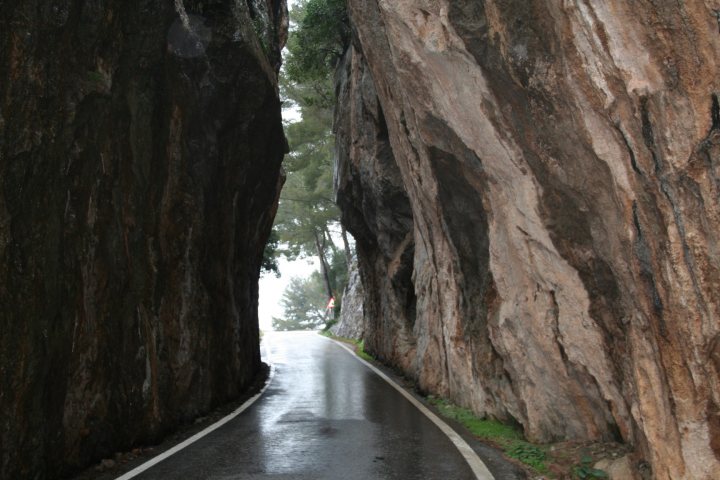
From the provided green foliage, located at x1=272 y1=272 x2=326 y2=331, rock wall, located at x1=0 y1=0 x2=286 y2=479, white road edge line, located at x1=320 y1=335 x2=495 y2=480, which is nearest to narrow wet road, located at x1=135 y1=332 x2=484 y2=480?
white road edge line, located at x1=320 y1=335 x2=495 y2=480

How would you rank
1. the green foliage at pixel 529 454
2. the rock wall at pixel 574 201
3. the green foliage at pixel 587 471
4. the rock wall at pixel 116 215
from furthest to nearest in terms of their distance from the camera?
the green foliage at pixel 529 454
the green foliage at pixel 587 471
the rock wall at pixel 116 215
the rock wall at pixel 574 201

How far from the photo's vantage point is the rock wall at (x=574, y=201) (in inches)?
190

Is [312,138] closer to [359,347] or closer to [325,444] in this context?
[359,347]

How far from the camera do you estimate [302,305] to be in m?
84.3

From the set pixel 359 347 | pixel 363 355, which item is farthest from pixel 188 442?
pixel 359 347

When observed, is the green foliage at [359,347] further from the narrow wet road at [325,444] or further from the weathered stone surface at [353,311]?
the narrow wet road at [325,444]

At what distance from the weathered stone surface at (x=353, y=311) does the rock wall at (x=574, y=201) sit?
2099 cm

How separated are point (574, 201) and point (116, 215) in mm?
5910

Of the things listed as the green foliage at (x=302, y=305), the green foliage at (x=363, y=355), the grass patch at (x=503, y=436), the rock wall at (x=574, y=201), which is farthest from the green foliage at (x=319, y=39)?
the green foliage at (x=302, y=305)

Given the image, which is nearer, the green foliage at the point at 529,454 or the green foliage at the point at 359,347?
the green foliage at the point at 529,454

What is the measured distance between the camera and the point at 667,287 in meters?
5.06

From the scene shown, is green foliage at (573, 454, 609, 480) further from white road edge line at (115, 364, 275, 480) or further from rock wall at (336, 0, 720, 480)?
white road edge line at (115, 364, 275, 480)

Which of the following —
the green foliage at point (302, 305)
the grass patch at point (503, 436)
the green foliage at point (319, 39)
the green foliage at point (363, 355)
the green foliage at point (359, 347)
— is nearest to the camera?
the grass patch at point (503, 436)

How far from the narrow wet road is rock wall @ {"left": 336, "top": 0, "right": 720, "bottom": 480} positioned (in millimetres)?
1678
